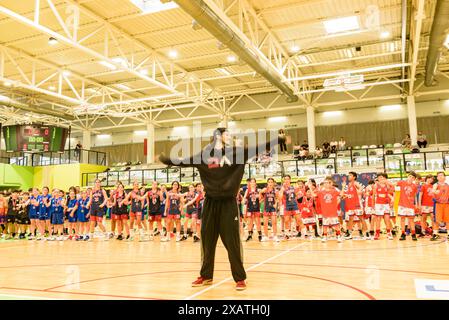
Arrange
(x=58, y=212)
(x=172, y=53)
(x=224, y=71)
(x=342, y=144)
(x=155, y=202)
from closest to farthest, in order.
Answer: (x=155, y=202) < (x=58, y=212) < (x=172, y=53) < (x=224, y=71) < (x=342, y=144)

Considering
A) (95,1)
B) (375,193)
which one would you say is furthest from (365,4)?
(95,1)

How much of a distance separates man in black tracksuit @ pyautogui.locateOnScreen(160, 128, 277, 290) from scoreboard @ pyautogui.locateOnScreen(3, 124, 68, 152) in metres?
17.6

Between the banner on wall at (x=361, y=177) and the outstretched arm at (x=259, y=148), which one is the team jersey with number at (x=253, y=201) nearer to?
the outstretched arm at (x=259, y=148)

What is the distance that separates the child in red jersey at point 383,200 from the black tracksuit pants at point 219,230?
6794mm

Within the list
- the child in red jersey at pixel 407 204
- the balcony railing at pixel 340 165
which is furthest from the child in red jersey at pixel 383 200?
the balcony railing at pixel 340 165

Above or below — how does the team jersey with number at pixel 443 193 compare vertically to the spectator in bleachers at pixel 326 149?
below

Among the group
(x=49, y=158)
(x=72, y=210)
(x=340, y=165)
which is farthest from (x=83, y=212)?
(x=49, y=158)

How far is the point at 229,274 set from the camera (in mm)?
5445

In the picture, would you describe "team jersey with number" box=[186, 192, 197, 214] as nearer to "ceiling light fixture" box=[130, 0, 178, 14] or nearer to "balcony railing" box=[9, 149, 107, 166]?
"ceiling light fixture" box=[130, 0, 178, 14]

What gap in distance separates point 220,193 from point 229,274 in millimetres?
1422

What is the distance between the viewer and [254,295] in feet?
13.1

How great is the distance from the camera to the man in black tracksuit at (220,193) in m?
4.61

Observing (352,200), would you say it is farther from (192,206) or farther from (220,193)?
(220,193)
